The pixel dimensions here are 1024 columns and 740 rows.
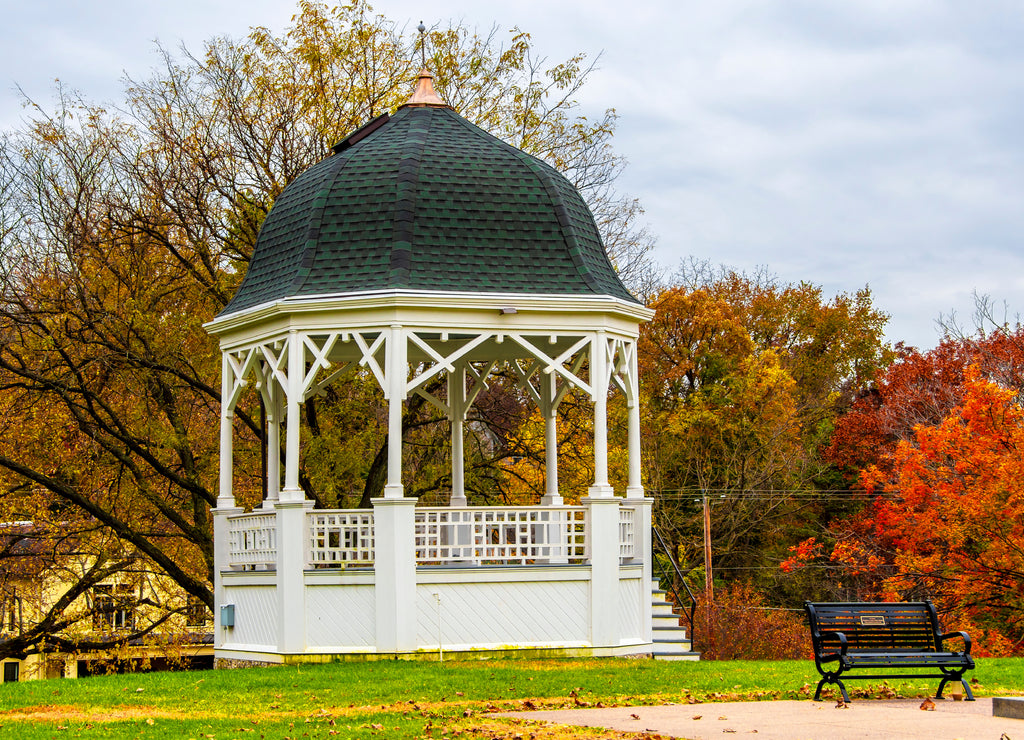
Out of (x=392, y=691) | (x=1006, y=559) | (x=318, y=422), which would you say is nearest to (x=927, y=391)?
(x=1006, y=559)

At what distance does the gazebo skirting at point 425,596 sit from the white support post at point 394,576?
12 millimetres

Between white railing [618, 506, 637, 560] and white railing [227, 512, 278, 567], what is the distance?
4462 mm

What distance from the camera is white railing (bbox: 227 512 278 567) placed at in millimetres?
16516

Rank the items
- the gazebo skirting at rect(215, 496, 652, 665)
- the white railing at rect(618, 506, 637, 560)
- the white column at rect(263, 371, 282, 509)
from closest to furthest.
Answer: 1. the gazebo skirting at rect(215, 496, 652, 665)
2. the white railing at rect(618, 506, 637, 560)
3. the white column at rect(263, 371, 282, 509)

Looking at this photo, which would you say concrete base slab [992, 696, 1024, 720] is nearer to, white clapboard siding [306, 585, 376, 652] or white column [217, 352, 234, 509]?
white clapboard siding [306, 585, 376, 652]

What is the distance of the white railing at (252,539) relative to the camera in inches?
650

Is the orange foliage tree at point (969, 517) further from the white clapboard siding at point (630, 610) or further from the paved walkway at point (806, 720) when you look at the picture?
the paved walkway at point (806, 720)

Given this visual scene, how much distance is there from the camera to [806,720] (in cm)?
971

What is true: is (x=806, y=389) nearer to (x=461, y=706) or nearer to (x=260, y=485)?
(x=260, y=485)

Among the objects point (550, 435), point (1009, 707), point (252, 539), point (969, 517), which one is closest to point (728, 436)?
point (969, 517)

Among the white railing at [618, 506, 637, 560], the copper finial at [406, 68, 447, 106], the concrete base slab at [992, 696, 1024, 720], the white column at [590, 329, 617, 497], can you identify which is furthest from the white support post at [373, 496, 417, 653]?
the concrete base slab at [992, 696, 1024, 720]

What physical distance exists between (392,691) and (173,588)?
55.6 feet

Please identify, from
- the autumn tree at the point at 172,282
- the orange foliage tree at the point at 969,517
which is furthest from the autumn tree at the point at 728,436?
the autumn tree at the point at 172,282

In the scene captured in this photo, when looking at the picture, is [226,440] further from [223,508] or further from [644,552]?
[644,552]
